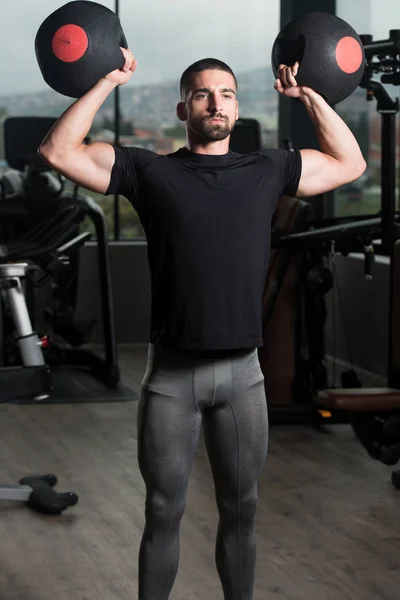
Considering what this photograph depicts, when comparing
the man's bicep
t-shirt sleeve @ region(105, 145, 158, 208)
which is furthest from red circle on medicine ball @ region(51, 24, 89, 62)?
the man's bicep

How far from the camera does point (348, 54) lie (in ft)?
7.72

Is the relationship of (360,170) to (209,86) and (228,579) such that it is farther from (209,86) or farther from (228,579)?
(228,579)

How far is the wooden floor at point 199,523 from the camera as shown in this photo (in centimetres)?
311

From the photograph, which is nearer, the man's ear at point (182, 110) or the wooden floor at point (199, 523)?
the man's ear at point (182, 110)

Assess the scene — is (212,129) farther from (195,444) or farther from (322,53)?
(195,444)

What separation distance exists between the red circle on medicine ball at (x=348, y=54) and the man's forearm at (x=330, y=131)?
0.08m

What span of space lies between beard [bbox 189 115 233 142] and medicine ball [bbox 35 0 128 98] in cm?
21

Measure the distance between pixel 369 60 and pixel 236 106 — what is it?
223 cm

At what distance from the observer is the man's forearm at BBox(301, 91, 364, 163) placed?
2.36 meters

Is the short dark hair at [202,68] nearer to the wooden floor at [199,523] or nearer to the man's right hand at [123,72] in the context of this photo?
the man's right hand at [123,72]

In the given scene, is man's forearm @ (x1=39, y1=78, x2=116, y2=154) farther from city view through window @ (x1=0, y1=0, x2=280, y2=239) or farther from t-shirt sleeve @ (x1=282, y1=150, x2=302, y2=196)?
city view through window @ (x1=0, y1=0, x2=280, y2=239)

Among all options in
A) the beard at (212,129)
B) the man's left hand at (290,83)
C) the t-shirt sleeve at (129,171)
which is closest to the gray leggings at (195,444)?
the t-shirt sleeve at (129,171)

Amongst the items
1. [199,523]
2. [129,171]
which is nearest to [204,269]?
[129,171]

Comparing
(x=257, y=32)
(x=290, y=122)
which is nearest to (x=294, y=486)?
(x=290, y=122)
